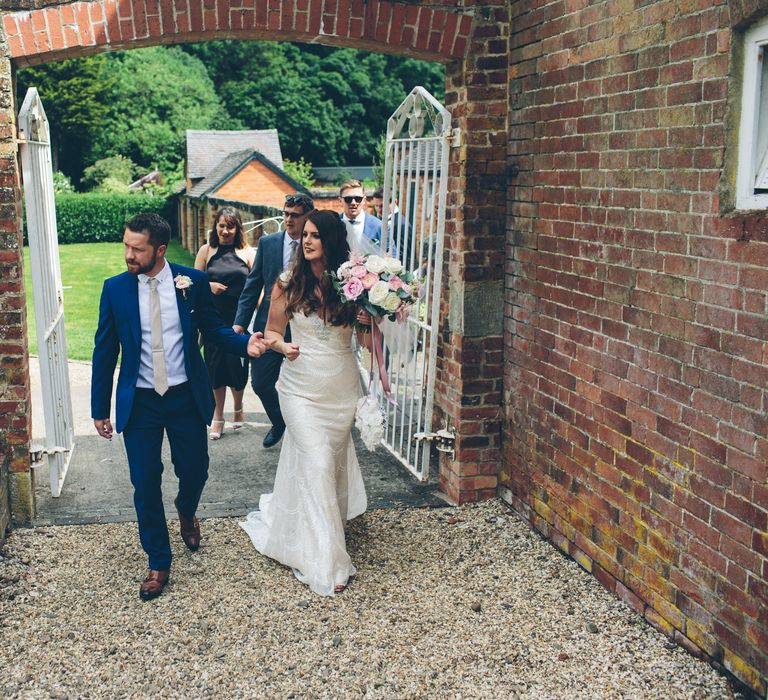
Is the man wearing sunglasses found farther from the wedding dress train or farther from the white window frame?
the white window frame

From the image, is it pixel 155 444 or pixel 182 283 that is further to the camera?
pixel 155 444

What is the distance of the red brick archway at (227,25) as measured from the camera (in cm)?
564

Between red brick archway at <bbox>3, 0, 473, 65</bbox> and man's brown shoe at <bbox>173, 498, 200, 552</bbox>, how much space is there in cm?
291

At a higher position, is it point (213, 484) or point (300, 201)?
point (300, 201)

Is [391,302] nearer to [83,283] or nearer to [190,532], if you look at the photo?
[190,532]

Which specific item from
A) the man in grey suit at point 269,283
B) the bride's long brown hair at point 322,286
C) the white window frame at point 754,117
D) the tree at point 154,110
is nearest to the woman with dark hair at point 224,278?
the man in grey suit at point 269,283

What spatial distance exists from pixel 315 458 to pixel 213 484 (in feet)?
5.90

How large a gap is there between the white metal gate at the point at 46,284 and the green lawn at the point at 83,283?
378 mm

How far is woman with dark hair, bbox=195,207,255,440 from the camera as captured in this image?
306 inches

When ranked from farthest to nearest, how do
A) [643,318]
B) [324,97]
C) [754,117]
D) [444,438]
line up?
[324,97]
[444,438]
[643,318]
[754,117]

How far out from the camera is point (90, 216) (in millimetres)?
40844

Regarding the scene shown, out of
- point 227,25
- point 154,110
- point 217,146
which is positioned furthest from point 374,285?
point 154,110

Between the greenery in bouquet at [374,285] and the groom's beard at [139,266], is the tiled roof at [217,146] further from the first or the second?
the groom's beard at [139,266]

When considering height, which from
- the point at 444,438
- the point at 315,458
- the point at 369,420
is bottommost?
the point at 444,438
